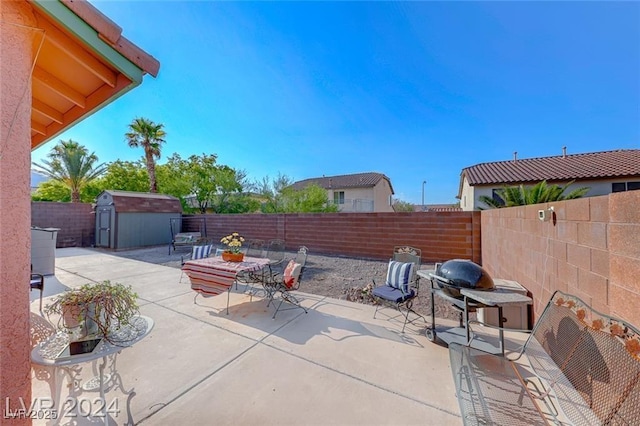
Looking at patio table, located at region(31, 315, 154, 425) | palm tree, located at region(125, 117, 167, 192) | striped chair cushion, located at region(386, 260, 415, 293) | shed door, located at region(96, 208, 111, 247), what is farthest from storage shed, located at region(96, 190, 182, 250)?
striped chair cushion, located at region(386, 260, 415, 293)

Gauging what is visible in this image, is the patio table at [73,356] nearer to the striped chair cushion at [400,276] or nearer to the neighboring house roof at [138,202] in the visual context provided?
the striped chair cushion at [400,276]

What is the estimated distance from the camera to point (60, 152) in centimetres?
1525

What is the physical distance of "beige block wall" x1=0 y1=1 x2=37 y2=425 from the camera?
1.31m

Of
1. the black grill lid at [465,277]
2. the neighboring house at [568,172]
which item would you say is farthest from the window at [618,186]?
the black grill lid at [465,277]

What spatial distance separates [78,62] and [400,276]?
4135mm

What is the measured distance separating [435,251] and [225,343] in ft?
19.5

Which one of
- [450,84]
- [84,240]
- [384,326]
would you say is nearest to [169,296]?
[384,326]

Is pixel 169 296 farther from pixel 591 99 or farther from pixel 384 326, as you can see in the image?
pixel 591 99

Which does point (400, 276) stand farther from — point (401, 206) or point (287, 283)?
point (401, 206)

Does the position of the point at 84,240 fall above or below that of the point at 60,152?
below

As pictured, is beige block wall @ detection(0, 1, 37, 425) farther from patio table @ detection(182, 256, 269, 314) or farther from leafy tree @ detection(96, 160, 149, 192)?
leafy tree @ detection(96, 160, 149, 192)

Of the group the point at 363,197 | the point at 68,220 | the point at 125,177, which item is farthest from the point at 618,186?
the point at 125,177

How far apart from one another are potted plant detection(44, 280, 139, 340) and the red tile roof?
51.3 ft

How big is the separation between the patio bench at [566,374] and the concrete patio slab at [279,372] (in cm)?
26
